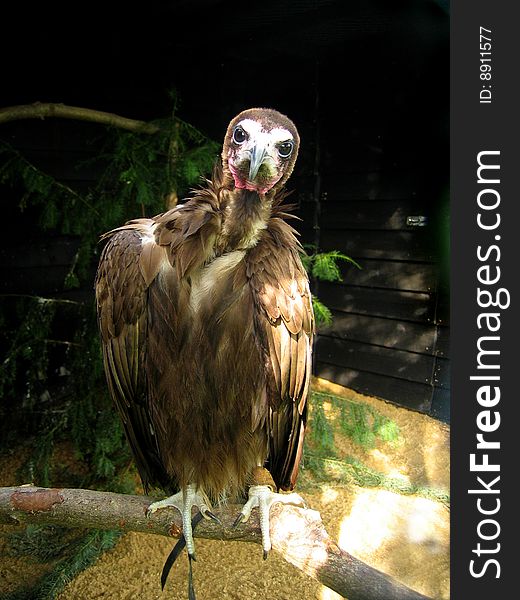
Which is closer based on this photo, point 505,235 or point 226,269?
point 505,235

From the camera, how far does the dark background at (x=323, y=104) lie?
1.99 meters

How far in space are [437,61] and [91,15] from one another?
1.92m

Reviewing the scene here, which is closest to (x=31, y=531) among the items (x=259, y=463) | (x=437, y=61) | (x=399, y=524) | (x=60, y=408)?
(x=60, y=408)

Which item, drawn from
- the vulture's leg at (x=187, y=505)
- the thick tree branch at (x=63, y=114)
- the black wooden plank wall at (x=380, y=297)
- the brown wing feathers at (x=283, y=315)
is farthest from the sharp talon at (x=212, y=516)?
the thick tree branch at (x=63, y=114)

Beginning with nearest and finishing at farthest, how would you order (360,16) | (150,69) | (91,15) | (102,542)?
(360,16) < (102,542) < (91,15) < (150,69)

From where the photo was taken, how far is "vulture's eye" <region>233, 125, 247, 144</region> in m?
1.03

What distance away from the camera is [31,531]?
6.94 feet

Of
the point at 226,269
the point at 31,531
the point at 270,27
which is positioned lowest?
the point at 31,531

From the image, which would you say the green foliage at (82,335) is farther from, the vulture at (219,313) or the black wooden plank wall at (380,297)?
the vulture at (219,313)

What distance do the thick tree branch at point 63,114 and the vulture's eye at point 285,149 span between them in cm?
133

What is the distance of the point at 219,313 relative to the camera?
3.72 feet

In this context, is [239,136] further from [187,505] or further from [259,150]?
[187,505]

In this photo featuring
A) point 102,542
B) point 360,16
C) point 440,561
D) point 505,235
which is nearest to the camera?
point 505,235

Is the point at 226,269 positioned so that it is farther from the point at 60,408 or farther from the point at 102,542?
the point at 60,408
